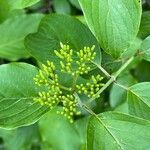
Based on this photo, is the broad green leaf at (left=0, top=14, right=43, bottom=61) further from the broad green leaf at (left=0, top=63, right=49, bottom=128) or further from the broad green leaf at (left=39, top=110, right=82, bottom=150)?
the broad green leaf at (left=0, top=63, right=49, bottom=128)

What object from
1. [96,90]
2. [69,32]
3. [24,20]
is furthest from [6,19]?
[96,90]

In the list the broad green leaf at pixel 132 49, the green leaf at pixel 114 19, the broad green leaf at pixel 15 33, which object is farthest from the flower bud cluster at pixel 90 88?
the broad green leaf at pixel 15 33

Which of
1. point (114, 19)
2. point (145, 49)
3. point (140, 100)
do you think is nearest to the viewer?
point (114, 19)

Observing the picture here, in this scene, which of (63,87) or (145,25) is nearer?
(63,87)

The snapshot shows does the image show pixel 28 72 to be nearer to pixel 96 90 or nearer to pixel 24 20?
pixel 96 90

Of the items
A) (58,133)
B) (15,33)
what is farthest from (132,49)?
(15,33)

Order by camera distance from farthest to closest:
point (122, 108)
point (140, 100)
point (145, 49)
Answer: point (122, 108) < point (145, 49) < point (140, 100)

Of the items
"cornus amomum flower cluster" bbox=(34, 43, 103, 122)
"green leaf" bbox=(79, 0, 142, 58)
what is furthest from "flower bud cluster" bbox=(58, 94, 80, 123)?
"green leaf" bbox=(79, 0, 142, 58)

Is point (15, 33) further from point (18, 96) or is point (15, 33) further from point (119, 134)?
point (119, 134)
